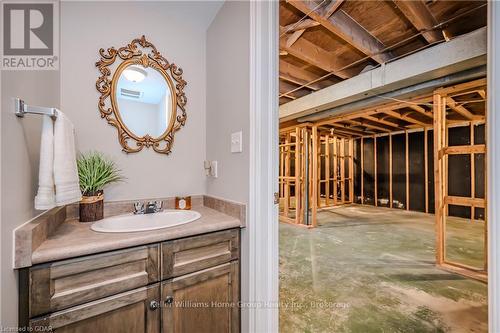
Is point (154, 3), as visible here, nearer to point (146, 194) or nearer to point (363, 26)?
point (146, 194)

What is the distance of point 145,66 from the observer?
1.46 m

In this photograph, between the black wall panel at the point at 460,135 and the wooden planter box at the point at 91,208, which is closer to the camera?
the wooden planter box at the point at 91,208

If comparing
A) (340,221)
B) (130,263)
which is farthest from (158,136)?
(340,221)

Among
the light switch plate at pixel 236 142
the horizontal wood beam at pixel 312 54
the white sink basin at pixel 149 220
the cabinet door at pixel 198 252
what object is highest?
the horizontal wood beam at pixel 312 54

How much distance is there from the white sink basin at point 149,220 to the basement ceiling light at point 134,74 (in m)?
0.91

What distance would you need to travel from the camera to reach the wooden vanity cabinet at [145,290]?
74cm

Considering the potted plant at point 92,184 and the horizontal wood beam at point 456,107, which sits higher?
the horizontal wood beam at point 456,107

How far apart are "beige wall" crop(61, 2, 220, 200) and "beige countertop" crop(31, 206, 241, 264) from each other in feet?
1.41

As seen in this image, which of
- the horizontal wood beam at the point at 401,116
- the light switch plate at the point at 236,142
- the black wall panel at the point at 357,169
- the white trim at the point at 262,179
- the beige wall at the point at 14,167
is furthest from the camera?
the black wall panel at the point at 357,169

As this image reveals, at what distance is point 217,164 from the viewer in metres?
1.50

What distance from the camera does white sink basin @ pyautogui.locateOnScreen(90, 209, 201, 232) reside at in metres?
1.16

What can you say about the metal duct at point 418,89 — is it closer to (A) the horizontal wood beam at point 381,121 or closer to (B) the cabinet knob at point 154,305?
(A) the horizontal wood beam at point 381,121

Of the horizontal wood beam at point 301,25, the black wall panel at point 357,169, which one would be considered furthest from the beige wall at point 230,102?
the black wall panel at point 357,169

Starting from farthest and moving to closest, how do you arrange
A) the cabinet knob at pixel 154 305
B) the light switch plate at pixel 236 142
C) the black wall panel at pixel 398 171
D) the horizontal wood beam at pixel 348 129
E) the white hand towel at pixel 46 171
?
the black wall panel at pixel 398 171
the horizontal wood beam at pixel 348 129
the light switch plate at pixel 236 142
the cabinet knob at pixel 154 305
the white hand towel at pixel 46 171
